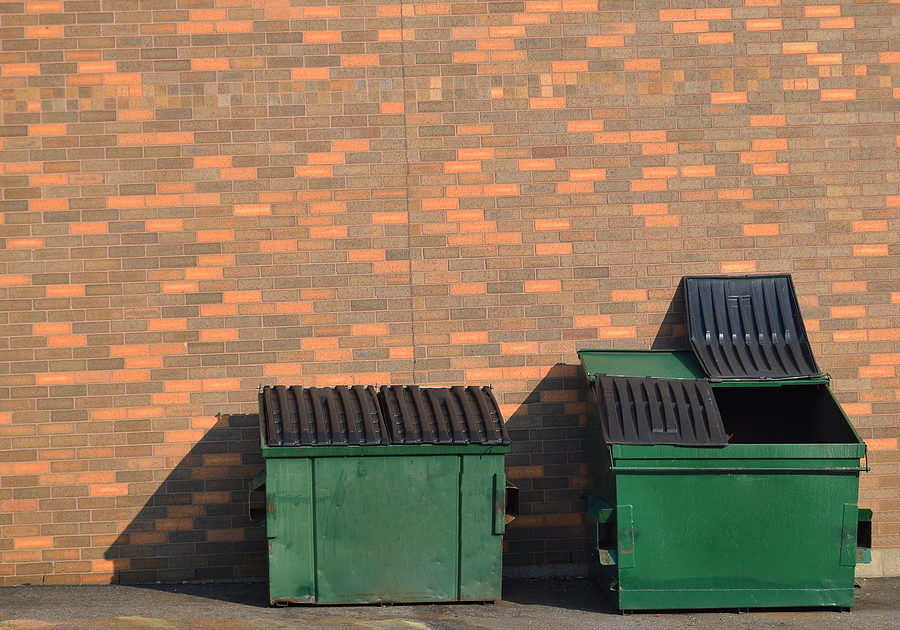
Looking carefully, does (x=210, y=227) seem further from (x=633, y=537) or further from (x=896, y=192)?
(x=896, y=192)

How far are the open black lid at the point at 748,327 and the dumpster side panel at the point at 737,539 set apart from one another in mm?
1090

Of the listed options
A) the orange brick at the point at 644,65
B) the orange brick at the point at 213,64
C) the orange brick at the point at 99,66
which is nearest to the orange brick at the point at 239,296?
the orange brick at the point at 213,64

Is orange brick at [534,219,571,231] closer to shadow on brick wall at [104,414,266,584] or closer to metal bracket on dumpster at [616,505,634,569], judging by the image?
metal bracket on dumpster at [616,505,634,569]

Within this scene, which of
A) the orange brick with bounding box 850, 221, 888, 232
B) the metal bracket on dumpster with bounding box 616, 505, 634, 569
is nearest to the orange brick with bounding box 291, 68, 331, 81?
the metal bracket on dumpster with bounding box 616, 505, 634, 569

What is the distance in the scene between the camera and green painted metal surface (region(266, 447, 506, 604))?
7.70m

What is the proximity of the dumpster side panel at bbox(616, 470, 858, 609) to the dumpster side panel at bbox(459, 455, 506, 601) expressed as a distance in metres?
0.85

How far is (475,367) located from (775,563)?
2.68 m

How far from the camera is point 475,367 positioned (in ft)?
29.2

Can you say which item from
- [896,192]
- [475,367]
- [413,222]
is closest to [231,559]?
[475,367]

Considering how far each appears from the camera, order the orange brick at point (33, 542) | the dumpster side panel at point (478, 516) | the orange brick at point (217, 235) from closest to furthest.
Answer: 1. the dumpster side panel at point (478, 516)
2. the orange brick at point (33, 542)
3. the orange brick at point (217, 235)

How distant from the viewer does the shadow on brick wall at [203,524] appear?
8.73 m

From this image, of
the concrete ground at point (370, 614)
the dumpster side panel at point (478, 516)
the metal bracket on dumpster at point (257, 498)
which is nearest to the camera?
the concrete ground at point (370, 614)

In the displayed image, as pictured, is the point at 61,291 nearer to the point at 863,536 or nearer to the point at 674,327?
the point at 674,327

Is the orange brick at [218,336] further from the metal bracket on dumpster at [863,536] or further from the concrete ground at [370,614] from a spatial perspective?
the metal bracket on dumpster at [863,536]
